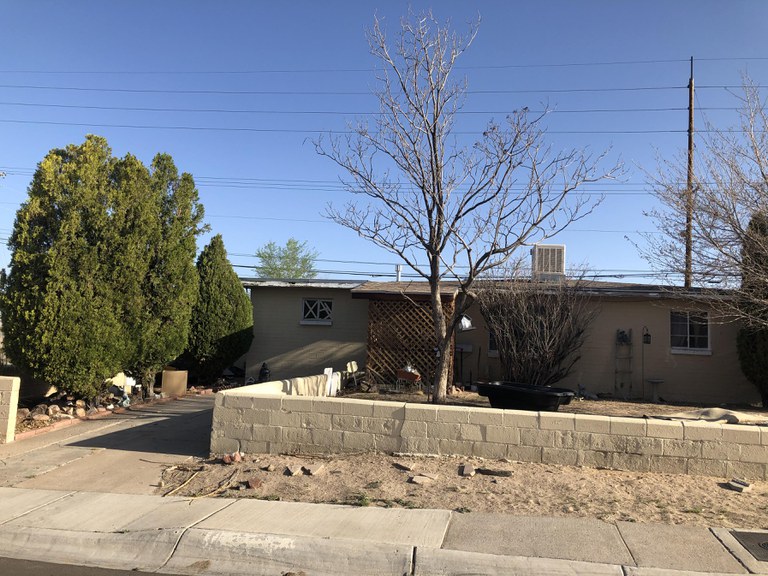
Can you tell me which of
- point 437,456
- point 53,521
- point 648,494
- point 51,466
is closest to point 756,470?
point 648,494

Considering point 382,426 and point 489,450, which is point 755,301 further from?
point 382,426

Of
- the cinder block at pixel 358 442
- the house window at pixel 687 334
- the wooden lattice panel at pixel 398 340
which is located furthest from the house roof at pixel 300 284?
the cinder block at pixel 358 442

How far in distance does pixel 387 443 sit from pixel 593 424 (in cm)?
255

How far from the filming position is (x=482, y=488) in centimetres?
653

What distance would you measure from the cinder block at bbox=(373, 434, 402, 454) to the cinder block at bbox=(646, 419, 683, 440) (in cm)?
302

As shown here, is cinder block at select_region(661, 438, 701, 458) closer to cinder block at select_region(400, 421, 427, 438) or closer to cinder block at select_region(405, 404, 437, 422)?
cinder block at select_region(405, 404, 437, 422)

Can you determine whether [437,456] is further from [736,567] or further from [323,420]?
[736,567]

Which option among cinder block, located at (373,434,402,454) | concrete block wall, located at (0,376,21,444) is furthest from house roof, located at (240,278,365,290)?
cinder block, located at (373,434,402,454)

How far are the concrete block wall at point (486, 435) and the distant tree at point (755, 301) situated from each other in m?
3.69

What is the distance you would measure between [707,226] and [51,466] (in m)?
10.9

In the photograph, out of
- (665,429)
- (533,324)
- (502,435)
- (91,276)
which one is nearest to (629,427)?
(665,429)

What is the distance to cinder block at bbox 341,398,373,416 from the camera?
7613 millimetres

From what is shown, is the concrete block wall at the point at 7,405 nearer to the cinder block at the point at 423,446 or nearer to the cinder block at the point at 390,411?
the cinder block at the point at 390,411

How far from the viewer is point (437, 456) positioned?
24.3 ft
